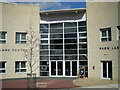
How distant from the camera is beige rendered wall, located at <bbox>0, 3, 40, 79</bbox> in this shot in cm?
2336

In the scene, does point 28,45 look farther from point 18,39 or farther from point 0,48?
point 0,48

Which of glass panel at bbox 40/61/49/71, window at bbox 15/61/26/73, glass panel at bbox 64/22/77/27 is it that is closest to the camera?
window at bbox 15/61/26/73

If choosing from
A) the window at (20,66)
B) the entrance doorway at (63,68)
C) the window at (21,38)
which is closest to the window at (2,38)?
the window at (21,38)

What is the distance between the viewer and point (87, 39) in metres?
23.0

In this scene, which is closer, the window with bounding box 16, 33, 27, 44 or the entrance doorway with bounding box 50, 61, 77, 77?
the window with bounding box 16, 33, 27, 44

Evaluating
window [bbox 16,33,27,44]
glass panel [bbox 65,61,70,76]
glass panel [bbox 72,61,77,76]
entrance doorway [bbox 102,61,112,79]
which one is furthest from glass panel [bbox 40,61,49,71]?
entrance doorway [bbox 102,61,112,79]

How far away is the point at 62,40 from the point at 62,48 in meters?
1.05

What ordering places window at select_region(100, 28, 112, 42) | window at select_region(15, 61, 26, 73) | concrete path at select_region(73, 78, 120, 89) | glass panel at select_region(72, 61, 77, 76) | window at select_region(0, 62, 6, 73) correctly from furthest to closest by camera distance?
glass panel at select_region(72, 61, 77, 76) → window at select_region(15, 61, 26, 73) → window at select_region(0, 62, 6, 73) → window at select_region(100, 28, 112, 42) → concrete path at select_region(73, 78, 120, 89)

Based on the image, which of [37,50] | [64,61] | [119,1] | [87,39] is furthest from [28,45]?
[119,1]

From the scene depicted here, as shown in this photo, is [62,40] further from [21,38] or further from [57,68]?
[21,38]

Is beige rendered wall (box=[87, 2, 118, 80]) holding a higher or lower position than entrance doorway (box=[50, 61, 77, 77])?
higher

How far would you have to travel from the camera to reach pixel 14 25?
23.8 metres

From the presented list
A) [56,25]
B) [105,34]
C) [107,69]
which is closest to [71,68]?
[107,69]

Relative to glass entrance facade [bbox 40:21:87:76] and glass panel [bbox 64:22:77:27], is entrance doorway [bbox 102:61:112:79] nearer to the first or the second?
glass entrance facade [bbox 40:21:87:76]
